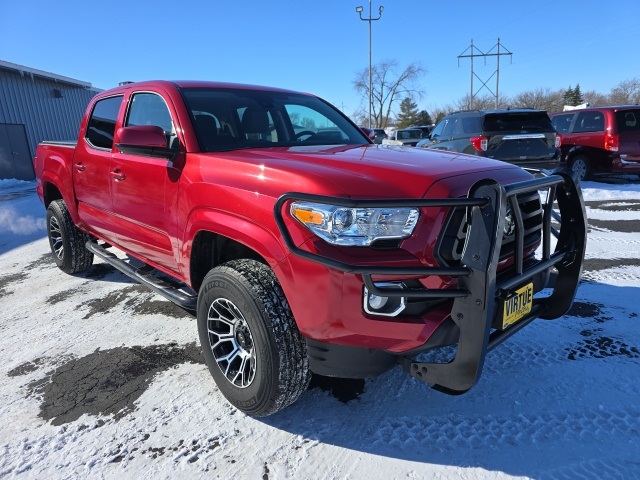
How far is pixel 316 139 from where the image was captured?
3422 millimetres

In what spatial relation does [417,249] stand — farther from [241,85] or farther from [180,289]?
[241,85]

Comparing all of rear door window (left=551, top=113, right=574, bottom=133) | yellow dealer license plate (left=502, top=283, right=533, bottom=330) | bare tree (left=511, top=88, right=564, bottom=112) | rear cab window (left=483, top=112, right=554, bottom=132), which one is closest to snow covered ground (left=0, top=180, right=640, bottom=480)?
yellow dealer license plate (left=502, top=283, right=533, bottom=330)

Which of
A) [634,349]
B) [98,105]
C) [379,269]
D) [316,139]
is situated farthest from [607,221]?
[98,105]

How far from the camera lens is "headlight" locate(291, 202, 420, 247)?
1.92 meters

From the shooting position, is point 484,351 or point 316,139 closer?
point 484,351

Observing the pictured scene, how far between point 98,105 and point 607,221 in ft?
23.0

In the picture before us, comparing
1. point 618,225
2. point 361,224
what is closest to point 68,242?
point 361,224

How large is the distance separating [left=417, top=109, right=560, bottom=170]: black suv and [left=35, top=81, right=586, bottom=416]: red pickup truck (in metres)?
6.22

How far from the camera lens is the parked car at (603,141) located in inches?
379

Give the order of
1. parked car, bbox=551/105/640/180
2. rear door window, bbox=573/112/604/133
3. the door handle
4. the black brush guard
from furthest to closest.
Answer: rear door window, bbox=573/112/604/133, parked car, bbox=551/105/640/180, the door handle, the black brush guard

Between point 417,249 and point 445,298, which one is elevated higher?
point 417,249

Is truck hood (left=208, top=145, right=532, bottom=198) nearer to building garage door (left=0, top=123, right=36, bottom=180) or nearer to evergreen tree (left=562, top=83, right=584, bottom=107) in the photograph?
building garage door (left=0, top=123, right=36, bottom=180)

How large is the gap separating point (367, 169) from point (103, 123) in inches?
119

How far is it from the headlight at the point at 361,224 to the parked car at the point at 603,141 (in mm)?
9982
